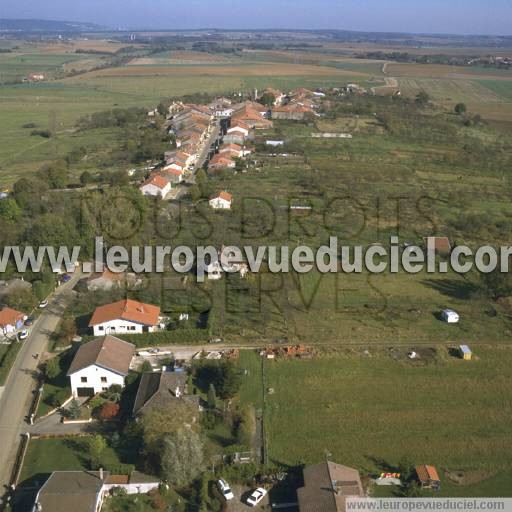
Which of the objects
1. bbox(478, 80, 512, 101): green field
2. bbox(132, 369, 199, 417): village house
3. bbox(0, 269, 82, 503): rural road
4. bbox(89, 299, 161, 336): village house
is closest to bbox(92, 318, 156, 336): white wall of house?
bbox(89, 299, 161, 336): village house

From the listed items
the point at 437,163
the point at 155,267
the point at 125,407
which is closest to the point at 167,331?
the point at 125,407

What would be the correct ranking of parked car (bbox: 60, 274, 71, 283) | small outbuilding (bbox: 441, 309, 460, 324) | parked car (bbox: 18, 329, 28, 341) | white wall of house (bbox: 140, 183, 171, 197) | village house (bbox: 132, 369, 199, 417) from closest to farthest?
village house (bbox: 132, 369, 199, 417)
parked car (bbox: 18, 329, 28, 341)
small outbuilding (bbox: 441, 309, 460, 324)
parked car (bbox: 60, 274, 71, 283)
white wall of house (bbox: 140, 183, 171, 197)

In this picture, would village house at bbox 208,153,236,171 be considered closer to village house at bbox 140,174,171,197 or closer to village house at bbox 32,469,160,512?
village house at bbox 140,174,171,197

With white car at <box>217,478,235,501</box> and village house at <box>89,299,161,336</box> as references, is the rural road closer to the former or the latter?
village house at <box>89,299,161,336</box>

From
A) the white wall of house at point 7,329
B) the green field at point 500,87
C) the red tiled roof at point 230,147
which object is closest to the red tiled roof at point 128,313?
the white wall of house at point 7,329

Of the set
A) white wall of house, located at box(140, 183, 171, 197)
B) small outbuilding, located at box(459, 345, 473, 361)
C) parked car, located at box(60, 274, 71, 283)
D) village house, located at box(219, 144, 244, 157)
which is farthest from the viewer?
village house, located at box(219, 144, 244, 157)

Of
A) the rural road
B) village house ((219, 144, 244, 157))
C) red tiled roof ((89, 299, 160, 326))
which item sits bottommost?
the rural road

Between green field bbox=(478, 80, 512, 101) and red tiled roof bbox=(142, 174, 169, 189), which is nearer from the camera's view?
red tiled roof bbox=(142, 174, 169, 189)

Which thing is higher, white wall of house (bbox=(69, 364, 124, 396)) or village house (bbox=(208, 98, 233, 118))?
village house (bbox=(208, 98, 233, 118))
